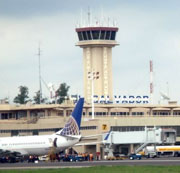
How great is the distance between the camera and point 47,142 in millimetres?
159250

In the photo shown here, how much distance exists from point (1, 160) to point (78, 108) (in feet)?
53.2

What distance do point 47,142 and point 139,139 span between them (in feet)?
101

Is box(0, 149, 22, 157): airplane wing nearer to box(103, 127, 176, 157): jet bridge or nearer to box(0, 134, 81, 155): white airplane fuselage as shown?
box(0, 134, 81, 155): white airplane fuselage

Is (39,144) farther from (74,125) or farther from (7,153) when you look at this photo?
(74,125)

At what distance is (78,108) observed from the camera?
162 m

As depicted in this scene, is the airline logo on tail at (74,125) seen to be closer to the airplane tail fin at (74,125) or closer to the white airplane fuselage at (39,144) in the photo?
the airplane tail fin at (74,125)

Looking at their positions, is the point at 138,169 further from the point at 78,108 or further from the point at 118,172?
the point at 78,108

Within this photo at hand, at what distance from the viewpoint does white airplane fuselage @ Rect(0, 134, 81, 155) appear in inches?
6240

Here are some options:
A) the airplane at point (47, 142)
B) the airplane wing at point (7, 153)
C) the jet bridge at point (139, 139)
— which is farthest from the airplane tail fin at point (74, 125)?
the jet bridge at point (139, 139)

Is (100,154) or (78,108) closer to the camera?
(78,108)

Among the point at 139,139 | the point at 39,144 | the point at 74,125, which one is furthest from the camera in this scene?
the point at 139,139

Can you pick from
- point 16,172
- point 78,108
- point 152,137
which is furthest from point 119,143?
point 16,172

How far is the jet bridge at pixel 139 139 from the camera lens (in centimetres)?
18121

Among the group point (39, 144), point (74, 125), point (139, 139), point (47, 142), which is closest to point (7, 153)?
point (39, 144)
